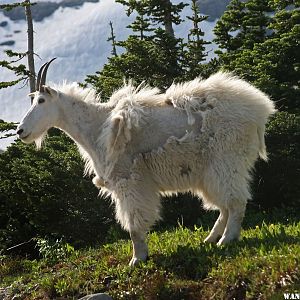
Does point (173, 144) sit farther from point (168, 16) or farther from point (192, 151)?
point (168, 16)

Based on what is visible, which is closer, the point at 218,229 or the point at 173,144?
the point at 173,144

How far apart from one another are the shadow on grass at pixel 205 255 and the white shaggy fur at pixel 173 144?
28cm

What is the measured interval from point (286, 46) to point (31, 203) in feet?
20.9

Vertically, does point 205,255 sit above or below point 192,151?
below

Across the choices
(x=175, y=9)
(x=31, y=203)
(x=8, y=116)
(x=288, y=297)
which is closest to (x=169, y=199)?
(x=31, y=203)

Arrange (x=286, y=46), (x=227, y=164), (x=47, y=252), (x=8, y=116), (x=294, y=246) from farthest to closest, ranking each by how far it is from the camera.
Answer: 1. (x=8, y=116)
2. (x=286, y=46)
3. (x=47, y=252)
4. (x=227, y=164)
5. (x=294, y=246)

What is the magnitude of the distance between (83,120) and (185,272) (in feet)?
8.40

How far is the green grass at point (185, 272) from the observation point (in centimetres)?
586

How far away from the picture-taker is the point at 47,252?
32.7 feet

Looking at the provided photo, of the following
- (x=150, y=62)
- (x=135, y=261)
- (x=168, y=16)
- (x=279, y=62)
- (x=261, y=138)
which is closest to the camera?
→ (x=135, y=261)

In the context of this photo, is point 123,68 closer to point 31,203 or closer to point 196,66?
point 196,66

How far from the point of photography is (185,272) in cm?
679

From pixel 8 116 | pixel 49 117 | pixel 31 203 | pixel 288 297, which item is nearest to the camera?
pixel 288 297

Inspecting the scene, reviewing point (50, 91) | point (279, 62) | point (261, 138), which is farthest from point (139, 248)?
point (279, 62)
